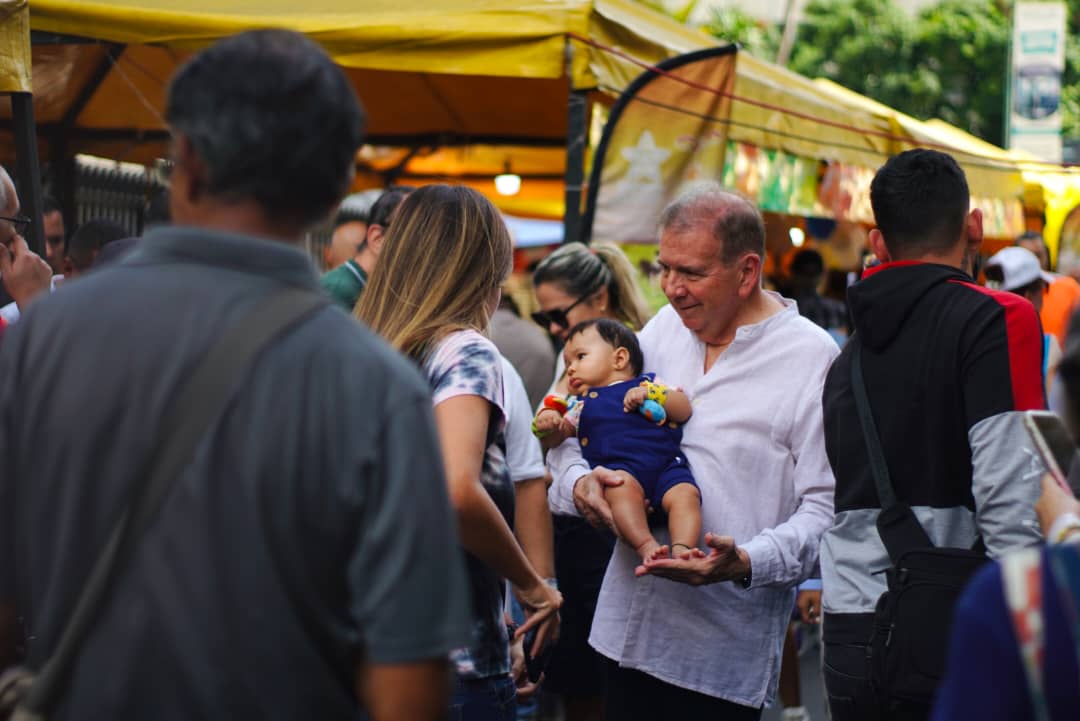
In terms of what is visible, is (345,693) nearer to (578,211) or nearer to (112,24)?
(578,211)

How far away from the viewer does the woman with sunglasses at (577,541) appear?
523 cm

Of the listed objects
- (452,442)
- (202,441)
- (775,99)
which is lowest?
(452,442)

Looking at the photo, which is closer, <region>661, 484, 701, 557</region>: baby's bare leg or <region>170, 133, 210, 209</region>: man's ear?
<region>170, 133, 210, 209</region>: man's ear

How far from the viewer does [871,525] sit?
333cm

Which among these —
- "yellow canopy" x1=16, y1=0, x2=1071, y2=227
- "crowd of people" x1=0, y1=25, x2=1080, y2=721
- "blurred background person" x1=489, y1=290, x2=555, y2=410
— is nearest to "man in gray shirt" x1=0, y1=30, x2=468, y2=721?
"crowd of people" x1=0, y1=25, x2=1080, y2=721

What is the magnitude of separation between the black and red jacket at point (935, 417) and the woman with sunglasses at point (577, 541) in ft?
4.86

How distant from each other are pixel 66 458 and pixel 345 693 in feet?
1.63

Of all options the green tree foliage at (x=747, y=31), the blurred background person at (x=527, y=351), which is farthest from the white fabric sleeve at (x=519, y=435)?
the green tree foliage at (x=747, y=31)

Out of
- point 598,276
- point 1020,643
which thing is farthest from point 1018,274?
point 1020,643

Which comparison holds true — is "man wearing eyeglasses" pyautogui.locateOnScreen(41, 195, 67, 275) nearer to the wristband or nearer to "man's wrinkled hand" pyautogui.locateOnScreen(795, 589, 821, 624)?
"man's wrinkled hand" pyautogui.locateOnScreen(795, 589, 821, 624)

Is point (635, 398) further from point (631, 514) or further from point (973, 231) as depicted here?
point (973, 231)

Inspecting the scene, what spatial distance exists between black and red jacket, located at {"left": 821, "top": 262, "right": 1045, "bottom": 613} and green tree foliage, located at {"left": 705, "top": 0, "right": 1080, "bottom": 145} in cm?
2839

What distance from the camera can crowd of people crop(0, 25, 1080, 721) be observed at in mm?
1742

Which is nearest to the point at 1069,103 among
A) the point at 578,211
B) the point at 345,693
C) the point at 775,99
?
the point at 775,99
